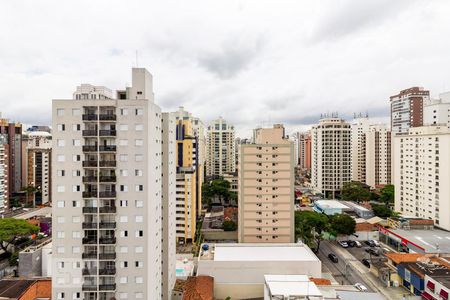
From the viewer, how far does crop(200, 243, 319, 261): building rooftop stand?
124ft

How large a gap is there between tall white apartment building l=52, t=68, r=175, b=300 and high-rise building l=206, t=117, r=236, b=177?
100653mm

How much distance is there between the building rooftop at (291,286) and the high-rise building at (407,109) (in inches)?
4270

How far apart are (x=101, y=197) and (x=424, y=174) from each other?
6347 centimetres

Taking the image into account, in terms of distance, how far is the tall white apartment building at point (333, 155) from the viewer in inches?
3984

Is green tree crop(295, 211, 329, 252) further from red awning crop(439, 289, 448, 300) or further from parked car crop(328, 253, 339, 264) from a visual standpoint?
red awning crop(439, 289, 448, 300)

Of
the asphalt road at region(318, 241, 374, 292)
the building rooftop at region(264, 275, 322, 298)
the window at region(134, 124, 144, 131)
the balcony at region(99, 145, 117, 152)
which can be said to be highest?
the window at region(134, 124, 144, 131)

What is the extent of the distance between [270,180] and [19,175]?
79651 mm

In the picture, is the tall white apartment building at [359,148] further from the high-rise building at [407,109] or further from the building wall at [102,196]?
the building wall at [102,196]

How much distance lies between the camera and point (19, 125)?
91250mm

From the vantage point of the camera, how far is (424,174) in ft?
207

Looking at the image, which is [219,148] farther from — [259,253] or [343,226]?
[259,253]

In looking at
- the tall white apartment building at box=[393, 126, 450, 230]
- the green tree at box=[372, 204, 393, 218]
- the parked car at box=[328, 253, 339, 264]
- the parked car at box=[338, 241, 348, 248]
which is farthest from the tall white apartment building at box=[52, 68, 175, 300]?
the green tree at box=[372, 204, 393, 218]

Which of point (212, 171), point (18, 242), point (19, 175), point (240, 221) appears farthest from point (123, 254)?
point (212, 171)

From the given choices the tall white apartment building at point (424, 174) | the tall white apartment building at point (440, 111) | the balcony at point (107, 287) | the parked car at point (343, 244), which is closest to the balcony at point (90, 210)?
the balcony at point (107, 287)
